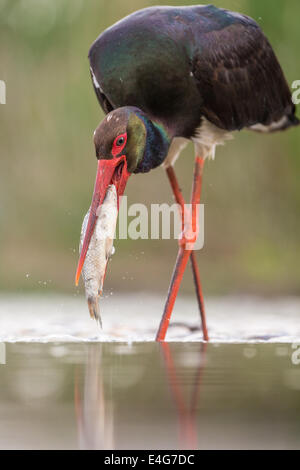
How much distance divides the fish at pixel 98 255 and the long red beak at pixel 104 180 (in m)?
0.02

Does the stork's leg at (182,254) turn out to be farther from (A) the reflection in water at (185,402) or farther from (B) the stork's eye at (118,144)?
(A) the reflection in water at (185,402)

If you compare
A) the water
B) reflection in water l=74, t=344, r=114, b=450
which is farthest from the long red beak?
reflection in water l=74, t=344, r=114, b=450

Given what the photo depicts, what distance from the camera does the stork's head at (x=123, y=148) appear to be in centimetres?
374

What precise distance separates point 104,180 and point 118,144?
21cm

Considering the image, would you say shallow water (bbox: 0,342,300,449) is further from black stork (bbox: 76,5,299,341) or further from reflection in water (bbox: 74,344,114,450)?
black stork (bbox: 76,5,299,341)

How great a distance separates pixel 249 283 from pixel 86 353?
471 cm

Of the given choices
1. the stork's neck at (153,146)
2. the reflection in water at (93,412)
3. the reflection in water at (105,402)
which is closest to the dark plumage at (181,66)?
the stork's neck at (153,146)

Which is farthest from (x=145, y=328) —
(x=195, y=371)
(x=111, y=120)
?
(x=195, y=371)

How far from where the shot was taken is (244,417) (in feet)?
7.13

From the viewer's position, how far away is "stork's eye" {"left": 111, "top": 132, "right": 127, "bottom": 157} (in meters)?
3.84

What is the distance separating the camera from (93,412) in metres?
2.26
